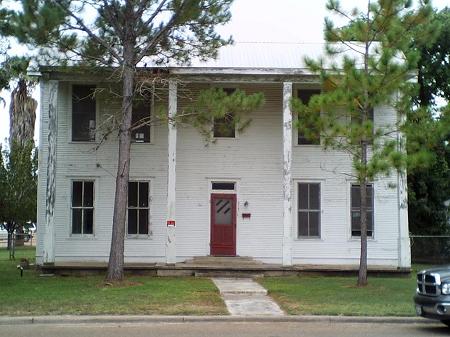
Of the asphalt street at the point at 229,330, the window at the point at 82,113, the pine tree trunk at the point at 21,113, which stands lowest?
the asphalt street at the point at 229,330

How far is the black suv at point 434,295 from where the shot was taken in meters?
10.2

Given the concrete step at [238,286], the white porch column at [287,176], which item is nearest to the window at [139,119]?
the white porch column at [287,176]

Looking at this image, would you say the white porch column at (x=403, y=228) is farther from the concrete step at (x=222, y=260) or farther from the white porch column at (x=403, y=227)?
the concrete step at (x=222, y=260)

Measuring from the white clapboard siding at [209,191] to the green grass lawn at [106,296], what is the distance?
2722 mm

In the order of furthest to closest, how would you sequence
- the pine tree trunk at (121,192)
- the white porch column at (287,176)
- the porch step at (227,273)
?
the white porch column at (287,176)
the porch step at (227,273)
the pine tree trunk at (121,192)

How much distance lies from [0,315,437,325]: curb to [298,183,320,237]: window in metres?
9.65

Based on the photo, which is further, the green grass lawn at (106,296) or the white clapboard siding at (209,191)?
the white clapboard siding at (209,191)

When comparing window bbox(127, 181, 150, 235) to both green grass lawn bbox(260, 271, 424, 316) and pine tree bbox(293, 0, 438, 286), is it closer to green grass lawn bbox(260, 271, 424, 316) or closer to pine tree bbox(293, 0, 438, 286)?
green grass lawn bbox(260, 271, 424, 316)

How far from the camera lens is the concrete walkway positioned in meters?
13.0

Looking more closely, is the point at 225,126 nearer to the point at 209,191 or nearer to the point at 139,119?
the point at 209,191

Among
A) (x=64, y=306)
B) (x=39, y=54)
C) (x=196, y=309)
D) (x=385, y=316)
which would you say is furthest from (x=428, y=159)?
(x=39, y=54)

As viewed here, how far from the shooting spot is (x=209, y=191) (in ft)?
71.8

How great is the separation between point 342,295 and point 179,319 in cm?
479

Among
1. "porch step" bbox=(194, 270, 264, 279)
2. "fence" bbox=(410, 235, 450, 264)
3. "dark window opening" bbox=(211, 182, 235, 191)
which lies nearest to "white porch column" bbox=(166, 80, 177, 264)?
"porch step" bbox=(194, 270, 264, 279)
